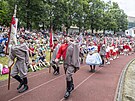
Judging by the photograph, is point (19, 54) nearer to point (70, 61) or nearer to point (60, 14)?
point (70, 61)

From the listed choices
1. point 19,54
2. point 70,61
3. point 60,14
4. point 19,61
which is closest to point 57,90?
point 70,61

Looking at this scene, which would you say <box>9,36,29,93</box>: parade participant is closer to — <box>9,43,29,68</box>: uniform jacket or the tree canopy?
<box>9,43,29,68</box>: uniform jacket

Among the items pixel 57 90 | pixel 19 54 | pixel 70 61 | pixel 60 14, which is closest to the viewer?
pixel 70 61

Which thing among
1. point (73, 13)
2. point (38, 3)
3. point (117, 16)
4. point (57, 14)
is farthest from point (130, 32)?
point (38, 3)

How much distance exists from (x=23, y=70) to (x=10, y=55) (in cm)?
65

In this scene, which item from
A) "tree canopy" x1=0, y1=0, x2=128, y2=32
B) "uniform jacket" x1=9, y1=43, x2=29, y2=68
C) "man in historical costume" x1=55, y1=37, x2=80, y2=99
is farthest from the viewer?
"tree canopy" x1=0, y1=0, x2=128, y2=32

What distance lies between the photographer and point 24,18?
25953 millimetres

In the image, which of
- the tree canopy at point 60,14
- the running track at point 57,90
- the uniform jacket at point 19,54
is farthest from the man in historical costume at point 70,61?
the tree canopy at point 60,14

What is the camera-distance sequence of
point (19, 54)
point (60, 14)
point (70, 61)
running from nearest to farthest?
1. point (70, 61)
2. point (19, 54)
3. point (60, 14)

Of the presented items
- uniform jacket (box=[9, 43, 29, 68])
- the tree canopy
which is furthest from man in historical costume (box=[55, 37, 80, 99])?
the tree canopy

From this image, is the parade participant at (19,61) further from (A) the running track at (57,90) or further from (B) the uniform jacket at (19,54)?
(A) the running track at (57,90)

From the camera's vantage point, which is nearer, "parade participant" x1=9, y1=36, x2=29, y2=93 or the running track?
the running track

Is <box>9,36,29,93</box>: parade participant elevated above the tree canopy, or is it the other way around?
the tree canopy

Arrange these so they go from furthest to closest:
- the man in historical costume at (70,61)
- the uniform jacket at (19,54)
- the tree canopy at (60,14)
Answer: the tree canopy at (60,14) → the uniform jacket at (19,54) → the man in historical costume at (70,61)
